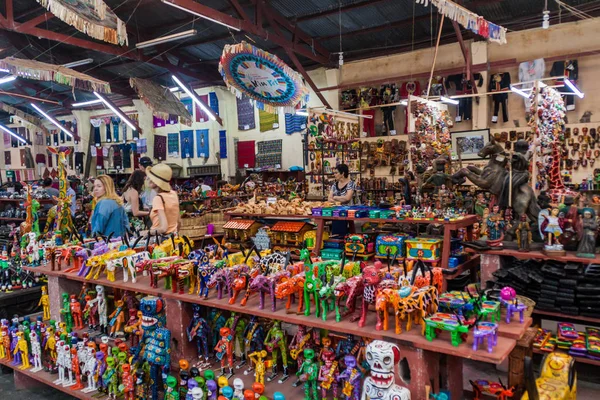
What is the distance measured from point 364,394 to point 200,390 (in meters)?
0.98

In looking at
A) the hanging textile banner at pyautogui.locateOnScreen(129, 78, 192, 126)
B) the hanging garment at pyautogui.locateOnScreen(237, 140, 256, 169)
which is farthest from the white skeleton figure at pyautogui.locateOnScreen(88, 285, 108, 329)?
the hanging garment at pyautogui.locateOnScreen(237, 140, 256, 169)

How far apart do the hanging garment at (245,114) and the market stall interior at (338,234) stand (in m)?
1.01

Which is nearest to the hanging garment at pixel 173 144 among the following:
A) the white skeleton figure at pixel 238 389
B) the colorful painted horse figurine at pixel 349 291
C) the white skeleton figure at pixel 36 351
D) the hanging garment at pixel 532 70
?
the hanging garment at pixel 532 70

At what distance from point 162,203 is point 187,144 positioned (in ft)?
37.4

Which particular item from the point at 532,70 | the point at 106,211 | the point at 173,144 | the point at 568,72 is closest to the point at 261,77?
the point at 106,211

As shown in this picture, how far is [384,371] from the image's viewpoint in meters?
1.91

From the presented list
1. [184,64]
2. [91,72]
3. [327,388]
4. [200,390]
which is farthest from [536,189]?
[91,72]

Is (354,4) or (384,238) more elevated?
(354,4)

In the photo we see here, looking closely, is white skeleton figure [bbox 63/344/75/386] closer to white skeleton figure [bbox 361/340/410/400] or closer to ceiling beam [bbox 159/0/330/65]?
white skeleton figure [bbox 361/340/410/400]

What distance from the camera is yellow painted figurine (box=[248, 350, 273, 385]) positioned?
262 cm

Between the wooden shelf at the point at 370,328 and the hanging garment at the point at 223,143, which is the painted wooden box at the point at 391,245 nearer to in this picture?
the wooden shelf at the point at 370,328

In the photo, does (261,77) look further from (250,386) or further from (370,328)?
(370,328)

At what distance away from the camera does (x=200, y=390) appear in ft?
8.20

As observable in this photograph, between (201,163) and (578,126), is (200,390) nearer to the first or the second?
(578,126)
